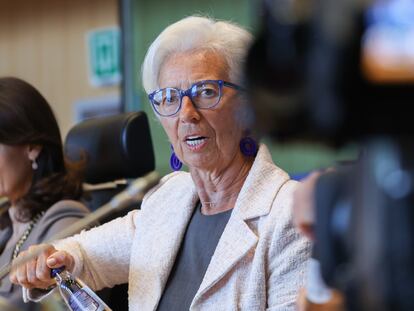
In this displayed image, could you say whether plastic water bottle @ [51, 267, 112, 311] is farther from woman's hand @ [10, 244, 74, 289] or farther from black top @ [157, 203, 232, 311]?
black top @ [157, 203, 232, 311]

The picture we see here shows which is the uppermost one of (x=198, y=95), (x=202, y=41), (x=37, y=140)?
(x=202, y=41)

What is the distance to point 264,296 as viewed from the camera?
1.66m

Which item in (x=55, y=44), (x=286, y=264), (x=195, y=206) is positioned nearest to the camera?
(x=286, y=264)

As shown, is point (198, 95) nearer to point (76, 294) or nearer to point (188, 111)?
point (188, 111)

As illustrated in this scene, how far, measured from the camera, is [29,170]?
96.1 inches

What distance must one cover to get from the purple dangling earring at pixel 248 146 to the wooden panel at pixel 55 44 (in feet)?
10.2

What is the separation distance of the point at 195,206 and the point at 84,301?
14.5 inches

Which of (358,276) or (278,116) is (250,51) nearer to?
(278,116)

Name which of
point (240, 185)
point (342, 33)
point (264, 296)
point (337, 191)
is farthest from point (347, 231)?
point (240, 185)

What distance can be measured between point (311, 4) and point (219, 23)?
1.21 metres

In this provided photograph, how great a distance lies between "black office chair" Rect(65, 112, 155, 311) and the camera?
2432mm

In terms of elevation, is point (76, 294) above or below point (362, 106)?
below

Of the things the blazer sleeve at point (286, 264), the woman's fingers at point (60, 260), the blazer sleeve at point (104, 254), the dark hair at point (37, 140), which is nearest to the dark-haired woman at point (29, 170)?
the dark hair at point (37, 140)

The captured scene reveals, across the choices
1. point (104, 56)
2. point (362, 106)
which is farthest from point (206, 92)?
point (104, 56)
